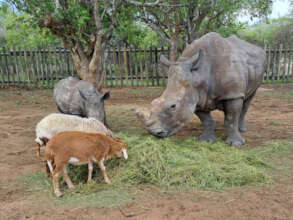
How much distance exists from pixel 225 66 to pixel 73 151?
323 centimetres

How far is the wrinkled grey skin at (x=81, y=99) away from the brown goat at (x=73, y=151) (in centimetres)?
242

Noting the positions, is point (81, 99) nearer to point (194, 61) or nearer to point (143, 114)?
point (143, 114)

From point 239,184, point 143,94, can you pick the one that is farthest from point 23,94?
point 239,184

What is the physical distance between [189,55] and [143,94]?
7251 millimetres

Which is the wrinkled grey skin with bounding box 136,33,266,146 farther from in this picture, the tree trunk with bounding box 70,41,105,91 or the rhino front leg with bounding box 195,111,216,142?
the tree trunk with bounding box 70,41,105,91

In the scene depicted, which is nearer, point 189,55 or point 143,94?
point 189,55

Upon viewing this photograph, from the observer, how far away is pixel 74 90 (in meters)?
6.56

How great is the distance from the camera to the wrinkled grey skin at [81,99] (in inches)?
240

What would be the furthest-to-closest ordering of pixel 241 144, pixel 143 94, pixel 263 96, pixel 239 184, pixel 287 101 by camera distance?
pixel 143 94 < pixel 263 96 < pixel 287 101 < pixel 241 144 < pixel 239 184

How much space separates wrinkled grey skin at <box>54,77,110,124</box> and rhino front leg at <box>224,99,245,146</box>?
274cm

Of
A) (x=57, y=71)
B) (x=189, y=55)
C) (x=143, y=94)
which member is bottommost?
(x=143, y=94)

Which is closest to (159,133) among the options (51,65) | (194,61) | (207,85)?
(207,85)

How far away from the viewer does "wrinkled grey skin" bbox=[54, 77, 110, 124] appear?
Answer: 609 centimetres

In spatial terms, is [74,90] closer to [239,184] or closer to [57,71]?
[239,184]
